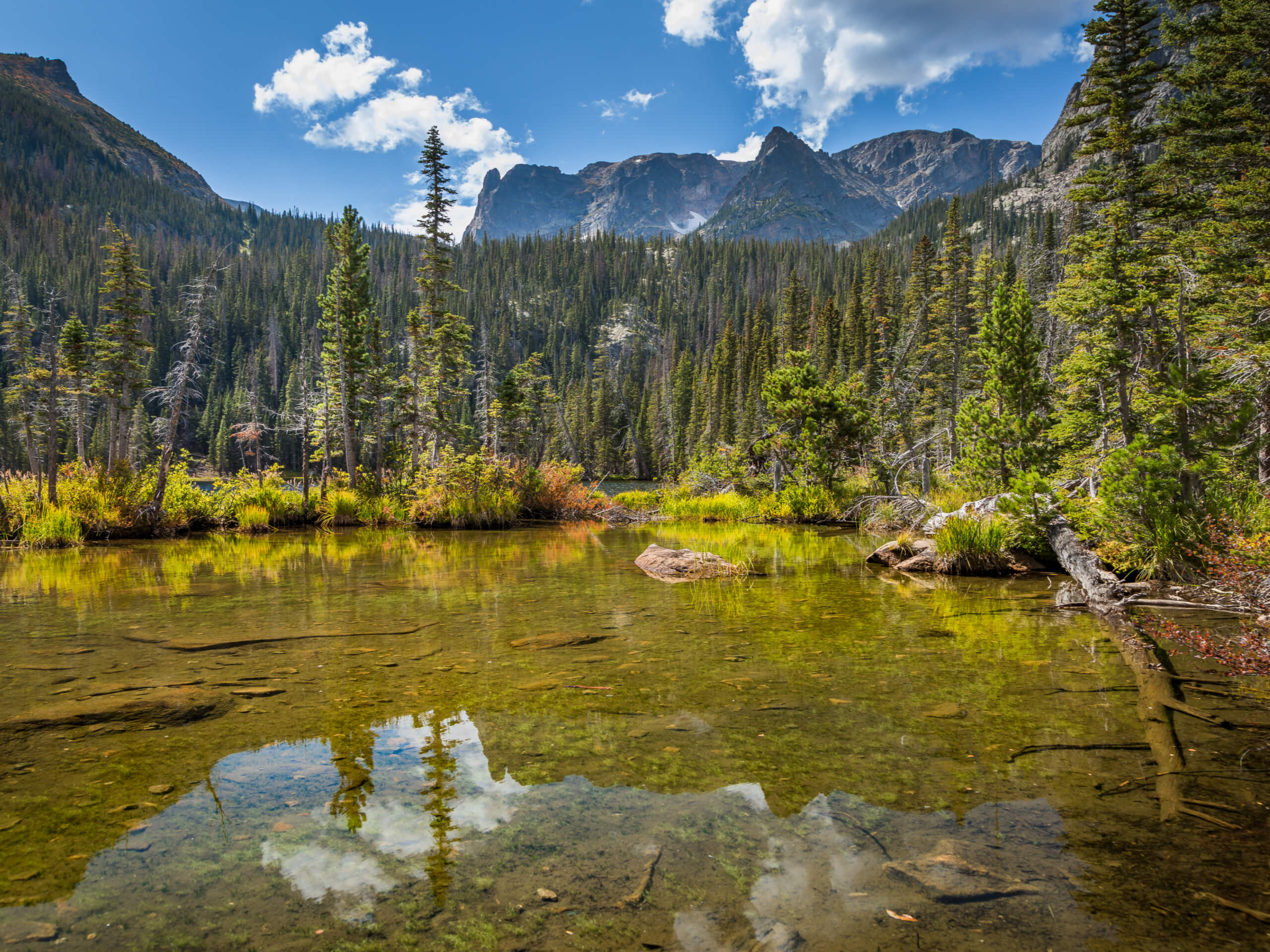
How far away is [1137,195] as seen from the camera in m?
14.2

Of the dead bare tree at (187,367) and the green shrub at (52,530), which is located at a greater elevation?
the dead bare tree at (187,367)

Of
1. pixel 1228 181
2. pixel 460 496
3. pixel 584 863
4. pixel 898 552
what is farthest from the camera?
pixel 460 496

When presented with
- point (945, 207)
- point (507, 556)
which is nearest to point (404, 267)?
point (945, 207)

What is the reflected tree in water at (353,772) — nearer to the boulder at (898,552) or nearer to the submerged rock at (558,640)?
the submerged rock at (558,640)

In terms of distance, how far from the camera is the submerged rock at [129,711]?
458cm

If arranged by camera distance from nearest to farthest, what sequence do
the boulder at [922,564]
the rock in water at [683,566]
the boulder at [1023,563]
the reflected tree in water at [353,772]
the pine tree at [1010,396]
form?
the reflected tree in water at [353,772]
the rock in water at [683,566]
the boulder at [1023,563]
the boulder at [922,564]
the pine tree at [1010,396]

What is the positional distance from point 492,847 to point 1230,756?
4607 mm

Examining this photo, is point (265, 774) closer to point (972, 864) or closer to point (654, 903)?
point (654, 903)

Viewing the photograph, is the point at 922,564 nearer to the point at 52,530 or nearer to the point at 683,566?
the point at 683,566

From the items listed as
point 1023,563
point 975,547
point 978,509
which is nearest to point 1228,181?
point 978,509

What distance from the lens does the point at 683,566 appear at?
40.3 feet

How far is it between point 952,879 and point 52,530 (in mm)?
21306

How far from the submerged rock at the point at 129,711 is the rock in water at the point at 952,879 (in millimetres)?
4986

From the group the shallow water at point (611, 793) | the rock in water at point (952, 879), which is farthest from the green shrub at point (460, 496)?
the rock in water at point (952, 879)
